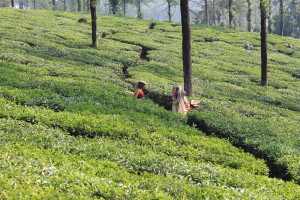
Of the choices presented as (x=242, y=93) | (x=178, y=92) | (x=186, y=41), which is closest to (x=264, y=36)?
(x=242, y=93)

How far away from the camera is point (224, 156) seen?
38.0 ft

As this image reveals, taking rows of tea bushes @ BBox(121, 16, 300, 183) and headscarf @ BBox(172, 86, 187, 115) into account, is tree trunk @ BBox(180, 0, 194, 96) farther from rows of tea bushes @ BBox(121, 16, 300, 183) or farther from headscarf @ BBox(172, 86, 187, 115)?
headscarf @ BBox(172, 86, 187, 115)

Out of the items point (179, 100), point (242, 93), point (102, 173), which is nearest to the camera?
point (102, 173)

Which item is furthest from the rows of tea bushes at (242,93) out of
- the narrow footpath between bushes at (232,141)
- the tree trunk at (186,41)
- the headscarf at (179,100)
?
the tree trunk at (186,41)

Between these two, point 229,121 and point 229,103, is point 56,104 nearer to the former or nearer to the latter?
point 229,121

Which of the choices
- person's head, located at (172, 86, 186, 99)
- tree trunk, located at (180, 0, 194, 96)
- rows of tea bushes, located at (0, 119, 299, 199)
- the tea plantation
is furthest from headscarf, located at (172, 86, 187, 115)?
rows of tea bushes, located at (0, 119, 299, 199)

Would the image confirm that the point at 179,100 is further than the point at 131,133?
Yes

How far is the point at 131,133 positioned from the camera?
40.3 ft

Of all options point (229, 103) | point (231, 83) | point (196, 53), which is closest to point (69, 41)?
point (196, 53)

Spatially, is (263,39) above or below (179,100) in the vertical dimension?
above

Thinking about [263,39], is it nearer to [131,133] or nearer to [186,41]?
[186,41]

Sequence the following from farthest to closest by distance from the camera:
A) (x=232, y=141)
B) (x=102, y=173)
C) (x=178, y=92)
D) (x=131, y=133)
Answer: (x=178, y=92) → (x=232, y=141) → (x=131, y=133) → (x=102, y=173)

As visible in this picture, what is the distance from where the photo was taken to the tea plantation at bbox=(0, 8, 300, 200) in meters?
7.65

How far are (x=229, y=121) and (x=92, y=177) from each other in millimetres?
10058
